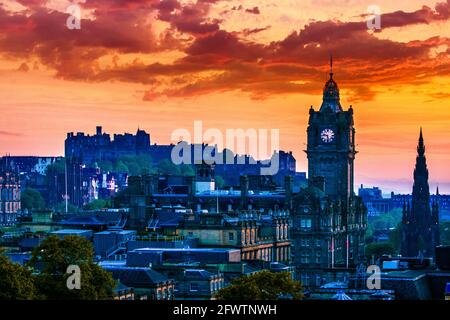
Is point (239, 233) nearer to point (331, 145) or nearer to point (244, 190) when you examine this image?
point (244, 190)

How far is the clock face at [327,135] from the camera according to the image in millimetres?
182625

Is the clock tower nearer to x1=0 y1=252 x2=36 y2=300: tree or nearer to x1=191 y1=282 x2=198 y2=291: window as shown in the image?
x1=191 y1=282 x2=198 y2=291: window

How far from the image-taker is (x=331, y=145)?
184 m

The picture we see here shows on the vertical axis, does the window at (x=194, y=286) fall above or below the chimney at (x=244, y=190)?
below

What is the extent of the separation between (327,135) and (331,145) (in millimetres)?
1380

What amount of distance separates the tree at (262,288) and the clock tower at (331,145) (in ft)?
321

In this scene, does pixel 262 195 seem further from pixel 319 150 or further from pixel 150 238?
pixel 150 238

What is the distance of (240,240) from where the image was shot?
124 m

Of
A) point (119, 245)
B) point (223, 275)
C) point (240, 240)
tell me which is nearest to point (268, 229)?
point (240, 240)

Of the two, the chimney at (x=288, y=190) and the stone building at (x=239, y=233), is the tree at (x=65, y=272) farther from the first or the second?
the chimney at (x=288, y=190)

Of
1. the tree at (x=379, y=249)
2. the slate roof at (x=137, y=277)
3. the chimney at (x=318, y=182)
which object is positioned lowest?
the slate roof at (x=137, y=277)

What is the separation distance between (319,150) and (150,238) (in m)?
66.9

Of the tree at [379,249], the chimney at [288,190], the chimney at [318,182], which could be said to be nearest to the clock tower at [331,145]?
the tree at [379,249]

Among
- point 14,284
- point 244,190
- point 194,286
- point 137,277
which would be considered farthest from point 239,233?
point 14,284
